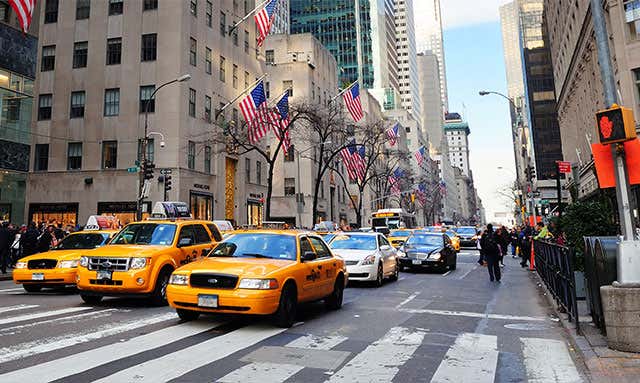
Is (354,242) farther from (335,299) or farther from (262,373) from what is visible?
(262,373)

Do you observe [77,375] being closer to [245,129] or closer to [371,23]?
[245,129]

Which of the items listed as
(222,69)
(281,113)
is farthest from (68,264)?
(222,69)

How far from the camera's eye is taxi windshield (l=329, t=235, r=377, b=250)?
1512cm

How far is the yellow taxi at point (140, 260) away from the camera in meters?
9.52

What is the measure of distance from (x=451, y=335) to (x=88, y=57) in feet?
123

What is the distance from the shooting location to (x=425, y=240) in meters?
20.2

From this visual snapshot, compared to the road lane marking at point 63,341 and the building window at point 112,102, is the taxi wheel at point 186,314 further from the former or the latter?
the building window at point 112,102

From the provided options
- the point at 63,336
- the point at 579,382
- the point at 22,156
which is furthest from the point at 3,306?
the point at 22,156

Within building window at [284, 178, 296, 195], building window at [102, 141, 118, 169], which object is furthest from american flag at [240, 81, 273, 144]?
building window at [284, 178, 296, 195]

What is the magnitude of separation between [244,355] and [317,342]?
125 centimetres

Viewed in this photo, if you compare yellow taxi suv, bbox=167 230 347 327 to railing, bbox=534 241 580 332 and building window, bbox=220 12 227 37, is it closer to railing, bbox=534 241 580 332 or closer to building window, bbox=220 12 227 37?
railing, bbox=534 241 580 332

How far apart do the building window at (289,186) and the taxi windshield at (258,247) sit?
164 feet

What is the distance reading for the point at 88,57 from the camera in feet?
119

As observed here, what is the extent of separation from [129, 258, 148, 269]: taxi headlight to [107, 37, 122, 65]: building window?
30.8 meters
